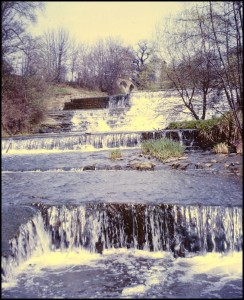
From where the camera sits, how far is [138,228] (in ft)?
20.1

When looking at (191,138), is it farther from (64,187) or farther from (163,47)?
(64,187)

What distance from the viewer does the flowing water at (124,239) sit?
4664 mm

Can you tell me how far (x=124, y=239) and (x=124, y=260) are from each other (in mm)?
597

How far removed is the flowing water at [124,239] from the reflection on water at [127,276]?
0.01m

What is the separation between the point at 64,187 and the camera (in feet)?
26.9

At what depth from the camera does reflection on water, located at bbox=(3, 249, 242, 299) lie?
446cm

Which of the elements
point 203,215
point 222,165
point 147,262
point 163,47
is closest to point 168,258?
point 147,262

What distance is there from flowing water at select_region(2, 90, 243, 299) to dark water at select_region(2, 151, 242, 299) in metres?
0.01

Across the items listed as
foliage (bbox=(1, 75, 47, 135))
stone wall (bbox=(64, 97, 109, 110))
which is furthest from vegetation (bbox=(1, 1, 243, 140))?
stone wall (bbox=(64, 97, 109, 110))

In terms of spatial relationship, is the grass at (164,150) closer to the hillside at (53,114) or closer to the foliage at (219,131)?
the foliage at (219,131)

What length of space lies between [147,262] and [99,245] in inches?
35.8

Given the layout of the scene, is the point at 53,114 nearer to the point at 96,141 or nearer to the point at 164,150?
the point at 96,141

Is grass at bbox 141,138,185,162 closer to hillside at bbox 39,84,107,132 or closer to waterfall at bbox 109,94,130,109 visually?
hillside at bbox 39,84,107,132

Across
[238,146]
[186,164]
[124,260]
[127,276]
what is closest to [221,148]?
[238,146]
